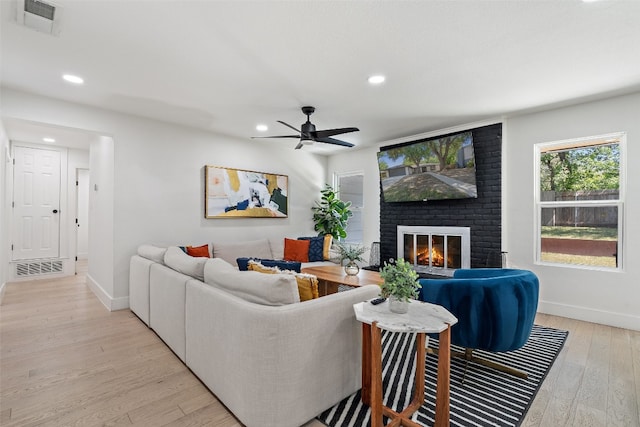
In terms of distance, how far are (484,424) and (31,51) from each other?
421 cm

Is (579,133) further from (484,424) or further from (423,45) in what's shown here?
(484,424)

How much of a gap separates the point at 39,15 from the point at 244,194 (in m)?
3.37

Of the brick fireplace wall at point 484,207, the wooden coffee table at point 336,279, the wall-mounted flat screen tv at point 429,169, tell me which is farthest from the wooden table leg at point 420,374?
the wall-mounted flat screen tv at point 429,169

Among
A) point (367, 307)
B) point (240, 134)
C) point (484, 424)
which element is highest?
point (240, 134)

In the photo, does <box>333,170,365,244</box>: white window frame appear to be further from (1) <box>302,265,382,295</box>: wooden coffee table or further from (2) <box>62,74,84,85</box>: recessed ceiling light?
(2) <box>62,74,84,85</box>: recessed ceiling light

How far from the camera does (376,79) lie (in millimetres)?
3010

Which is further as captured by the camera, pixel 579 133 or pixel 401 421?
pixel 579 133

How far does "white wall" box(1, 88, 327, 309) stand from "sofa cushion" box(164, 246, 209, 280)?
138 cm

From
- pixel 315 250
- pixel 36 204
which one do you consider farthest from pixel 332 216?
pixel 36 204

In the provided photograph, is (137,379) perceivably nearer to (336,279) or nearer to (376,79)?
(336,279)

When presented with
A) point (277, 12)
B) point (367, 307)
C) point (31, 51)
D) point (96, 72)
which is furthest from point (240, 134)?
point (367, 307)

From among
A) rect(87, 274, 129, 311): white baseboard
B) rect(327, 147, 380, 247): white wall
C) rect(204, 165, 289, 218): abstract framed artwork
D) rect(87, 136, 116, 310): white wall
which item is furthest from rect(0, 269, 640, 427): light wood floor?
rect(327, 147, 380, 247): white wall

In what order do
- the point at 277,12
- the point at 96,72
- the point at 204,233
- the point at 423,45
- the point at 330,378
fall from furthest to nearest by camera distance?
the point at 204,233 → the point at 96,72 → the point at 423,45 → the point at 277,12 → the point at 330,378

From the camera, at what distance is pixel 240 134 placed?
5023mm
